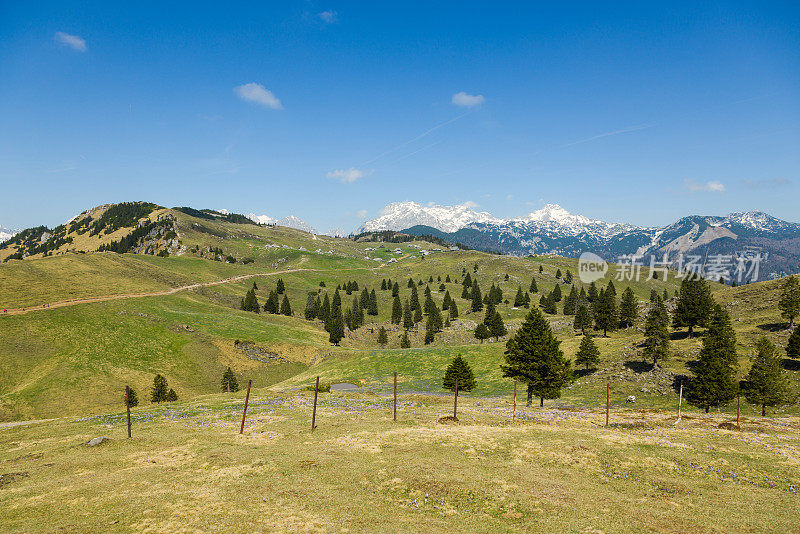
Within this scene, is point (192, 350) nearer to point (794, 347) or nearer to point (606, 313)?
point (606, 313)

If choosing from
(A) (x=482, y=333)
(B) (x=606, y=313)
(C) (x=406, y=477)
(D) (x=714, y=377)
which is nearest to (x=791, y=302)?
(B) (x=606, y=313)

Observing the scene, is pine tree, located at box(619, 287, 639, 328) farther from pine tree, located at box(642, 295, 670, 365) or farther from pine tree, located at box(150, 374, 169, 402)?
pine tree, located at box(150, 374, 169, 402)

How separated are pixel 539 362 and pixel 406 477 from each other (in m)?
36.3

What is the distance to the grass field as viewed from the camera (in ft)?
56.1

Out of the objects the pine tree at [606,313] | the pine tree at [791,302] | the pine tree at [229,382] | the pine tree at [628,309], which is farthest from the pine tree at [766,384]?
the pine tree at [229,382]

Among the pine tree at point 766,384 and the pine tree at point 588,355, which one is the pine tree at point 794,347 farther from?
the pine tree at point 588,355

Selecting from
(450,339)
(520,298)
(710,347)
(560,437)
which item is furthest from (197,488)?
(520,298)

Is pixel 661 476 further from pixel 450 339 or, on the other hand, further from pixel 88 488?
pixel 450 339

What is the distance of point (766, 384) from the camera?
4728 cm

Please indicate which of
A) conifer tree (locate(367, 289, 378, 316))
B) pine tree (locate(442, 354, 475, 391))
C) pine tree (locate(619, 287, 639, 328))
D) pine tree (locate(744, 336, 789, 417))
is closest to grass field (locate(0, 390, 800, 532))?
pine tree (locate(744, 336, 789, 417))

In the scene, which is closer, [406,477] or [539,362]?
[406,477]

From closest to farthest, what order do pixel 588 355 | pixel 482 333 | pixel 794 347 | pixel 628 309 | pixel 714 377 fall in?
pixel 714 377 → pixel 794 347 → pixel 588 355 → pixel 628 309 → pixel 482 333

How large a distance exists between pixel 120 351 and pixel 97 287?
4799 centimetres

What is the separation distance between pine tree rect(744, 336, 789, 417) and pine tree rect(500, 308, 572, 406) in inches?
874
